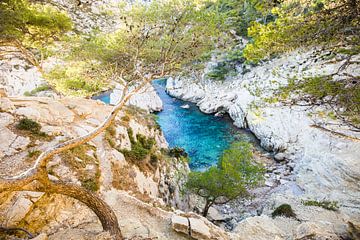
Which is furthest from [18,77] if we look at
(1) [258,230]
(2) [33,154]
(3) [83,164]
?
(1) [258,230]

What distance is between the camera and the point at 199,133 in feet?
98.5

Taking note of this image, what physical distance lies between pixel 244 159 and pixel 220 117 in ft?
70.2

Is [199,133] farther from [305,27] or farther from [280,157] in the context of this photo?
[305,27]

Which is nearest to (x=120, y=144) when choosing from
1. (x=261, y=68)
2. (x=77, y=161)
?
(x=77, y=161)

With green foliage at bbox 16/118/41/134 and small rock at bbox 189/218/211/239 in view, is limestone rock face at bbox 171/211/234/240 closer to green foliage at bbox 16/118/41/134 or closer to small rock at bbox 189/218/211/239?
small rock at bbox 189/218/211/239

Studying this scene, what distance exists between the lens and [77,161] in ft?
29.4

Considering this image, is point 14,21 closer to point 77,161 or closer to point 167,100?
point 77,161

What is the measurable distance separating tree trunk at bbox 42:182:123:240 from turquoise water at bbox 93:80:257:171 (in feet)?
53.4

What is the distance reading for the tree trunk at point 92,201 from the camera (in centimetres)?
530

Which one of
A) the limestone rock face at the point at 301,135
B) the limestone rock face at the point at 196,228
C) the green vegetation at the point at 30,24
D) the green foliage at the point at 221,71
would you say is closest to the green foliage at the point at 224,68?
the green foliage at the point at 221,71

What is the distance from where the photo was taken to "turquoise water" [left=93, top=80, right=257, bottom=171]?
24.5 m

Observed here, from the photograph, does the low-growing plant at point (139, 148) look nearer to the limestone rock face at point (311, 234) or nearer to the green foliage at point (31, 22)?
the green foliage at point (31, 22)

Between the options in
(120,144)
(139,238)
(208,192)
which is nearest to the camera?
(139,238)

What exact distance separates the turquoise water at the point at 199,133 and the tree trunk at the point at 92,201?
641 inches
